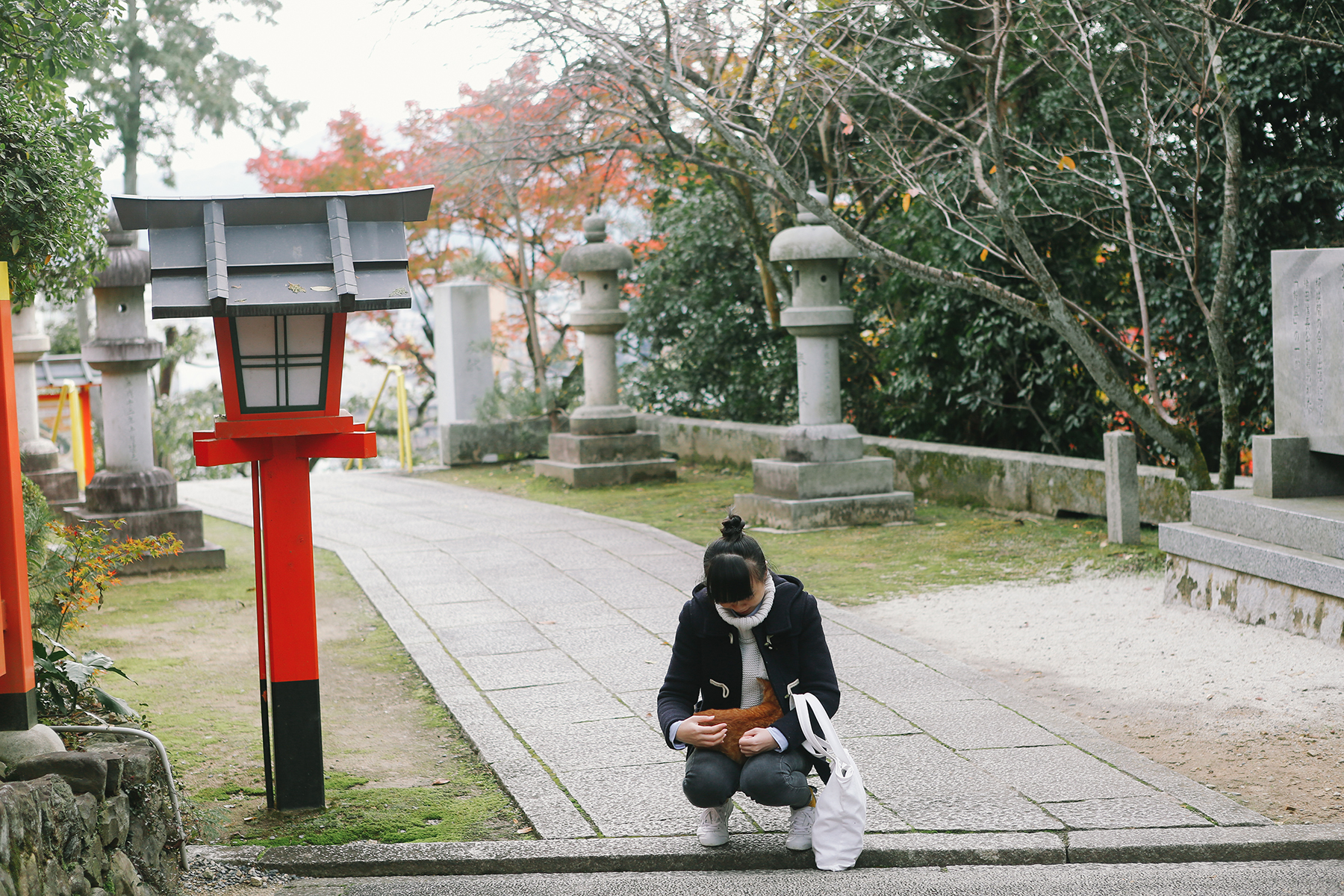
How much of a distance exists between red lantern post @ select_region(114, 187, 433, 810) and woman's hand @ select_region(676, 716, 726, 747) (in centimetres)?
130

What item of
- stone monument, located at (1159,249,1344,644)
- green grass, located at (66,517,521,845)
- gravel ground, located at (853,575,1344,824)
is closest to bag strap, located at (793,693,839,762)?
green grass, located at (66,517,521,845)

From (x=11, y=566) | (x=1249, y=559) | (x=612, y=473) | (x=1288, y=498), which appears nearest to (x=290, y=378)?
(x=11, y=566)

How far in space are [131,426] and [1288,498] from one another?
7.32 meters

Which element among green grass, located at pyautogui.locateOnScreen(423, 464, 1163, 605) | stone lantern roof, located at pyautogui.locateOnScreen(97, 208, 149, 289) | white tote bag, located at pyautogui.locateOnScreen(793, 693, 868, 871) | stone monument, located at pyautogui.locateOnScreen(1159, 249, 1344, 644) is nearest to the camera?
white tote bag, located at pyautogui.locateOnScreen(793, 693, 868, 871)

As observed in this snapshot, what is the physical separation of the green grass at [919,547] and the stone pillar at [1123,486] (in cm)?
12

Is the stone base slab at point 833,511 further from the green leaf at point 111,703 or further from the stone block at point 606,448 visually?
the green leaf at point 111,703

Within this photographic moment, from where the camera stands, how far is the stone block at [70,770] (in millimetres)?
3088

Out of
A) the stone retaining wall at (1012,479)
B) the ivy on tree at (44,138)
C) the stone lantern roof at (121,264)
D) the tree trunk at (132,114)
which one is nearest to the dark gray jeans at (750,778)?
the ivy on tree at (44,138)

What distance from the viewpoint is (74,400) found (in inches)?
461

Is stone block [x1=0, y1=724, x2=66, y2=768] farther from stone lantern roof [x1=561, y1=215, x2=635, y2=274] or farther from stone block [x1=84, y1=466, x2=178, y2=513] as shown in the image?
stone lantern roof [x1=561, y1=215, x2=635, y2=274]

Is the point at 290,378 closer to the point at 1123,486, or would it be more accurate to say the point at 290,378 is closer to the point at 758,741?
the point at 758,741

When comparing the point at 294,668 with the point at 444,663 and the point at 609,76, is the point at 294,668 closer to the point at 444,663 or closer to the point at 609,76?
the point at 444,663

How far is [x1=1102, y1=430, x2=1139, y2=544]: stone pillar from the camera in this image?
26.5 ft

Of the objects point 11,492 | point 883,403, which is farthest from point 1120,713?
point 883,403
